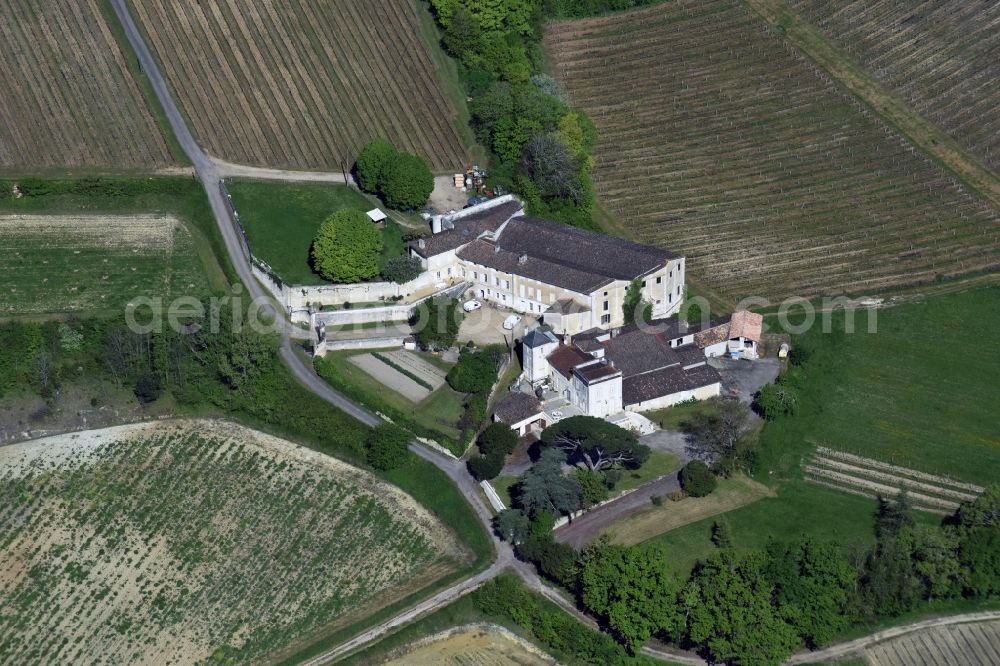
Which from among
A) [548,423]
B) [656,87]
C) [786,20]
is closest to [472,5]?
[656,87]

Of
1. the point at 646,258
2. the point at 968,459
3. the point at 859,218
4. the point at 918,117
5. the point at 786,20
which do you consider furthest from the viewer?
the point at 786,20

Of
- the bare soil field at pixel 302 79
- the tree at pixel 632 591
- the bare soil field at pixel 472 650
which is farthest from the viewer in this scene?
the bare soil field at pixel 302 79

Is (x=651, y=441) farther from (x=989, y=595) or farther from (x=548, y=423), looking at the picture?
(x=989, y=595)

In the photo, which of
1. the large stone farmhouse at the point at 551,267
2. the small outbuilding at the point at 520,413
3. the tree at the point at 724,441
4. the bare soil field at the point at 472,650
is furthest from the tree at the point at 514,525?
the large stone farmhouse at the point at 551,267

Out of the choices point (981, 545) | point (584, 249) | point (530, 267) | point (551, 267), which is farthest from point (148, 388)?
point (981, 545)

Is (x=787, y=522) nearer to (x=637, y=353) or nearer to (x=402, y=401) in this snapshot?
(x=637, y=353)

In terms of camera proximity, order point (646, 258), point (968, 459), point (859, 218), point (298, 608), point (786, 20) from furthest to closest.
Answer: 1. point (786, 20)
2. point (859, 218)
3. point (646, 258)
4. point (968, 459)
5. point (298, 608)

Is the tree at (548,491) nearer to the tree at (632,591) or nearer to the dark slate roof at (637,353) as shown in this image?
the tree at (632,591)
